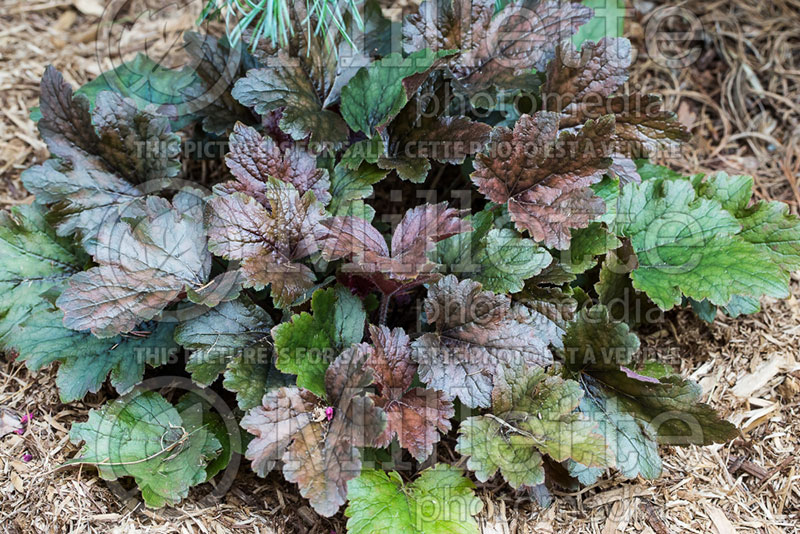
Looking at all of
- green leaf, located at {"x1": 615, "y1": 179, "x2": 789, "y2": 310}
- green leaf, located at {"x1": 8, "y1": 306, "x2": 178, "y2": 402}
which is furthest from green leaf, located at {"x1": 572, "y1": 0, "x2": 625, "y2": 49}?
green leaf, located at {"x1": 8, "y1": 306, "x2": 178, "y2": 402}

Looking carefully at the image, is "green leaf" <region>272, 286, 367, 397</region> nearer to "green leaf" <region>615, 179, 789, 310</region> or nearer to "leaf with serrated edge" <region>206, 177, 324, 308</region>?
"leaf with serrated edge" <region>206, 177, 324, 308</region>

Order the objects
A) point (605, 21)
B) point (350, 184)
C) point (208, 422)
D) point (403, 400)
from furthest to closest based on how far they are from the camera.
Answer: point (605, 21) → point (350, 184) → point (208, 422) → point (403, 400)

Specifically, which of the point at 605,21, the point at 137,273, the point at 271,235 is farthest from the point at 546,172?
the point at 137,273

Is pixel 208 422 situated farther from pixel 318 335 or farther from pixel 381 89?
pixel 381 89

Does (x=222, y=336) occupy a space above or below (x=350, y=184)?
below

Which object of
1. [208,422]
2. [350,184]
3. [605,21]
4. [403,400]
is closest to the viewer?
[403,400]

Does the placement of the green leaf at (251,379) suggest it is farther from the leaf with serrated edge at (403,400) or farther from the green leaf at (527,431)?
the green leaf at (527,431)
